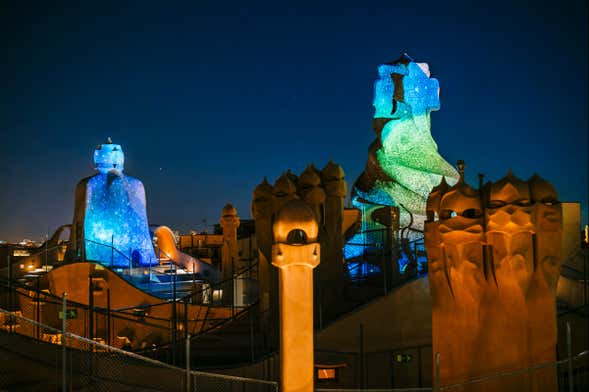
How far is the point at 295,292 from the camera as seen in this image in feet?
27.3

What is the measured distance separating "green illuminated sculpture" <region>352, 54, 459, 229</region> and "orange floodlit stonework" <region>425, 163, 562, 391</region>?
9.40m

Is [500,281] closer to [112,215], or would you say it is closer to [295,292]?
[295,292]

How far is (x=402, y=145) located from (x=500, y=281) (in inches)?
435

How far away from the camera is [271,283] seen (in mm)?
14320

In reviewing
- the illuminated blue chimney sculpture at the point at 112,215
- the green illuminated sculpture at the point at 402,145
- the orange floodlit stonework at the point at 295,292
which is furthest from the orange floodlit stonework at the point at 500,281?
the illuminated blue chimney sculpture at the point at 112,215

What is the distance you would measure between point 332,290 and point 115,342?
822 centimetres

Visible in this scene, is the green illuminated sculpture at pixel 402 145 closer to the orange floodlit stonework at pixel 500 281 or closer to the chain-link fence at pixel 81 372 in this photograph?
the orange floodlit stonework at pixel 500 281

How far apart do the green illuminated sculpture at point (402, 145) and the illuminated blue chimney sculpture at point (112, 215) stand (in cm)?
1089

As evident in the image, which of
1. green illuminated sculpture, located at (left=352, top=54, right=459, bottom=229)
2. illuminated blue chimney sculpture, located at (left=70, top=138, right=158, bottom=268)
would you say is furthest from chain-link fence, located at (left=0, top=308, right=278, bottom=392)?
illuminated blue chimney sculpture, located at (left=70, top=138, right=158, bottom=268)

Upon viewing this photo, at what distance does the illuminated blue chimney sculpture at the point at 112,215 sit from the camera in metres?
26.2

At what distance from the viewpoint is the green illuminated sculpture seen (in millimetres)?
20422

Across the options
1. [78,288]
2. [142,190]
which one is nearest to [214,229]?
[142,190]

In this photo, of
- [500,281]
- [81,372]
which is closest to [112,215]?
[81,372]

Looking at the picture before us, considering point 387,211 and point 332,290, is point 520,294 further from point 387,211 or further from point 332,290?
point 387,211
